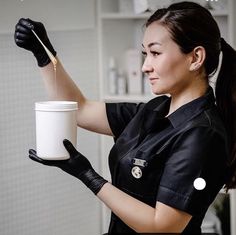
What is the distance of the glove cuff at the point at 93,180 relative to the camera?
3.41 feet

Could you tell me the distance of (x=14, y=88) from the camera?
4.76ft

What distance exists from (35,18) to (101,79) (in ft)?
1.57

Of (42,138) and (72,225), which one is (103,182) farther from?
(72,225)

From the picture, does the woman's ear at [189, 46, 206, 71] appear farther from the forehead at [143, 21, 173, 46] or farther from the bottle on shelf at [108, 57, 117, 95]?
the bottle on shelf at [108, 57, 117, 95]

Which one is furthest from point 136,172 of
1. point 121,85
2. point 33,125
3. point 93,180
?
point 121,85

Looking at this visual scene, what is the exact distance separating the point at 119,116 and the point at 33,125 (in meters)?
0.32

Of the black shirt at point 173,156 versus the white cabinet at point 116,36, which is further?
the white cabinet at point 116,36

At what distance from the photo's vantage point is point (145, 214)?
39.4 inches

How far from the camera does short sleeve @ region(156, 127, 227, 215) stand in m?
1.00

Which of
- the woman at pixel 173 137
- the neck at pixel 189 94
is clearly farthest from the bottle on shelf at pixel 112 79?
the neck at pixel 189 94

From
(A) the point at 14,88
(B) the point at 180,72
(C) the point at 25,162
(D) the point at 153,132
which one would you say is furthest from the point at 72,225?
(B) the point at 180,72

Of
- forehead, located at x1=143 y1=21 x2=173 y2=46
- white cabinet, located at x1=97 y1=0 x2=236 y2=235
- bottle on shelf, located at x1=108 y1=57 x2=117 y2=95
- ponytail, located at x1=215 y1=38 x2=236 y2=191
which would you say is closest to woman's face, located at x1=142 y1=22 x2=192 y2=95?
forehead, located at x1=143 y1=21 x2=173 y2=46

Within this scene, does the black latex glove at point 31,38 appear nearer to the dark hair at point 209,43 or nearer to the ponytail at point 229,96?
the dark hair at point 209,43

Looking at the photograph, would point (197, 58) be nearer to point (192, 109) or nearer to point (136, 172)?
point (192, 109)
